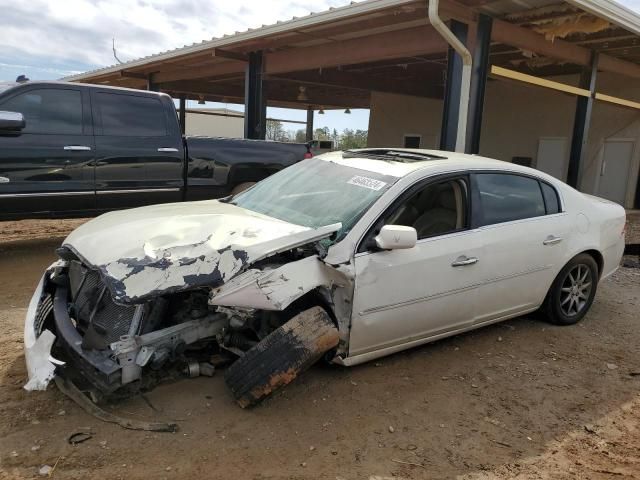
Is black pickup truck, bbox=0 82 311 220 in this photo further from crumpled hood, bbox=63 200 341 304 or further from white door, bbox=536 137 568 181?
white door, bbox=536 137 568 181

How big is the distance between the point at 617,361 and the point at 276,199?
2992 millimetres

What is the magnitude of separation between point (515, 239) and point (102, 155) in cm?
493

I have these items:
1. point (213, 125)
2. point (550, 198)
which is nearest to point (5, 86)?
point (550, 198)

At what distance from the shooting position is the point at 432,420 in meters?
3.17

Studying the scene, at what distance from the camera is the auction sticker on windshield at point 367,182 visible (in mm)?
3767

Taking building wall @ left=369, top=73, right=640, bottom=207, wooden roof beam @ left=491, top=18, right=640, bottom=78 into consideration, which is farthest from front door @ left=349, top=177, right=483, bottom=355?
building wall @ left=369, top=73, right=640, bottom=207

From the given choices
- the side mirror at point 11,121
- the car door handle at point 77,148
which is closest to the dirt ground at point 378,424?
the side mirror at point 11,121

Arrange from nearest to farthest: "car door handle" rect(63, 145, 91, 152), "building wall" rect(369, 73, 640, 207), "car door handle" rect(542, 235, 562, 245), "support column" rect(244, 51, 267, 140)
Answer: "car door handle" rect(542, 235, 562, 245), "car door handle" rect(63, 145, 91, 152), "support column" rect(244, 51, 267, 140), "building wall" rect(369, 73, 640, 207)

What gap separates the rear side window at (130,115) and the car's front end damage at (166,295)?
3.38m

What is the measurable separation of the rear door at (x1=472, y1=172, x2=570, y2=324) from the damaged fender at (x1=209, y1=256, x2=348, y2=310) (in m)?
1.38

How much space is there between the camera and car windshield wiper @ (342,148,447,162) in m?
4.28

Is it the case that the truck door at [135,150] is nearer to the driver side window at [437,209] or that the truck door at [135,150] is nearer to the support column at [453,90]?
the support column at [453,90]

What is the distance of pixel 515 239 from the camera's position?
163 inches

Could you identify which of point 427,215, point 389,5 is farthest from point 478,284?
point 389,5
